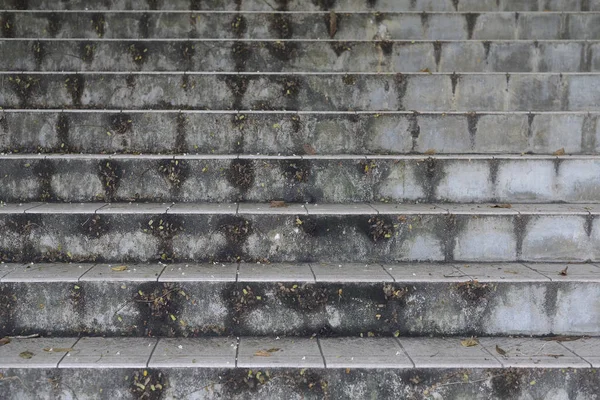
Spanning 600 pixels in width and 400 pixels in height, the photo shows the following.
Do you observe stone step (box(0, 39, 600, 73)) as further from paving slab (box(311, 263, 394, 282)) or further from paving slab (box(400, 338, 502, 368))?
paving slab (box(400, 338, 502, 368))

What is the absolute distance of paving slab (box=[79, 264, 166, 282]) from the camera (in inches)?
125

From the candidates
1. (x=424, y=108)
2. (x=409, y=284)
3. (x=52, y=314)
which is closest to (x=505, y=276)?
(x=409, y=284)

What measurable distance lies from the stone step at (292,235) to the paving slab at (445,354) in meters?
0.65

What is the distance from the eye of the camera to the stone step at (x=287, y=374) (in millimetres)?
2811

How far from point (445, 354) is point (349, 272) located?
2.57 ft

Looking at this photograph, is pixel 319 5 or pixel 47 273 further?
pixel 319 5

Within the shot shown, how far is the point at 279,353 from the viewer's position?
2990mm

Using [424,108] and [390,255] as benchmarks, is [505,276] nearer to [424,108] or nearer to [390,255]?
[390,255]

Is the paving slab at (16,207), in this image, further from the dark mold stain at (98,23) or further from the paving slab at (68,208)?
the dark mold stain at (98,23)

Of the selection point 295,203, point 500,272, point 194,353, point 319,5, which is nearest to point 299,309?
point 194,353

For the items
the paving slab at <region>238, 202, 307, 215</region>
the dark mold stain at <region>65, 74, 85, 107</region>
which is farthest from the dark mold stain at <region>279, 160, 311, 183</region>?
the dark mold stain at <region>65, 74, 85, 107</region>

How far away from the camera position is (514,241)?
12.0ft

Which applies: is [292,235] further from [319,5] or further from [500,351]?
[319,5]

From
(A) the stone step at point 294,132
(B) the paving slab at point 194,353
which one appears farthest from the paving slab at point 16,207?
(B) the paving slab at point 194,353
